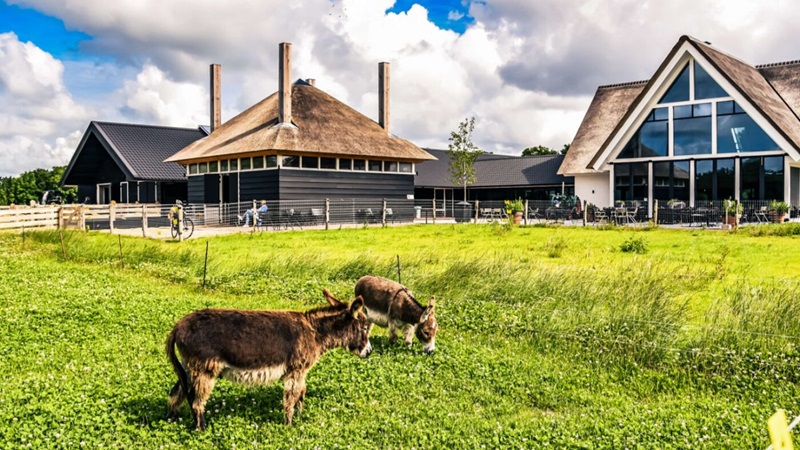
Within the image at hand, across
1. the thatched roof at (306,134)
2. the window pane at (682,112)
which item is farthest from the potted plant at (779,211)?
the thatched roof at (306,134)

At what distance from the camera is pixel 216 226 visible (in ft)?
94.1

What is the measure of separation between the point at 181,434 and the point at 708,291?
8.70m

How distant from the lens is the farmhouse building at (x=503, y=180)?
1675 inches

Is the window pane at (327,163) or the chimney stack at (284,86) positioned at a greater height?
the chimney stack at (284,86)

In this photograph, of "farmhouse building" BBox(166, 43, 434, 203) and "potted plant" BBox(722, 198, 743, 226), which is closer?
"potted plant" BBox(722, 198, 743, 226)

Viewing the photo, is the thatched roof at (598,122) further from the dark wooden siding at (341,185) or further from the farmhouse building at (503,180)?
the dark wooden siding at (341,185)

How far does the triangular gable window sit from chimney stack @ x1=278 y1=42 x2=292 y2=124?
59.0 feet

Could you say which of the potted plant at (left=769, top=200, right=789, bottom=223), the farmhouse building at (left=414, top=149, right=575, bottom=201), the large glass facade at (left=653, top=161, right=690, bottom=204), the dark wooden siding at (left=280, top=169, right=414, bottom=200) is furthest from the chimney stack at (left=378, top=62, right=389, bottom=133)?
the potted plant at (left=769, top=200, right=789, bottom=223)

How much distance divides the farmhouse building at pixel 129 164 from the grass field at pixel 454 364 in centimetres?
2664

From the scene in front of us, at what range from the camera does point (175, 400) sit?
5531mm

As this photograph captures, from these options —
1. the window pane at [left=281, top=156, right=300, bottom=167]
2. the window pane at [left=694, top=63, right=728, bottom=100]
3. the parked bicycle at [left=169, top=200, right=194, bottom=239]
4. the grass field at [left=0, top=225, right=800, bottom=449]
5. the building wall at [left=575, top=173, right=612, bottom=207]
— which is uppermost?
the window pane at [left=694, top=63, right=728, bottom=100]

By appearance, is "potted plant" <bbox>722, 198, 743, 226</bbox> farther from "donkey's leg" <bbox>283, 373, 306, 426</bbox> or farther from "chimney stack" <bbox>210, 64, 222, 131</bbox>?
"chimney stack" <bbox>210, 64, 222, 131</bbox>

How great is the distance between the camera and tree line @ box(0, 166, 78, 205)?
69500 millimetres

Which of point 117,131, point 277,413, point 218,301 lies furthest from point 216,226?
point 277,413
